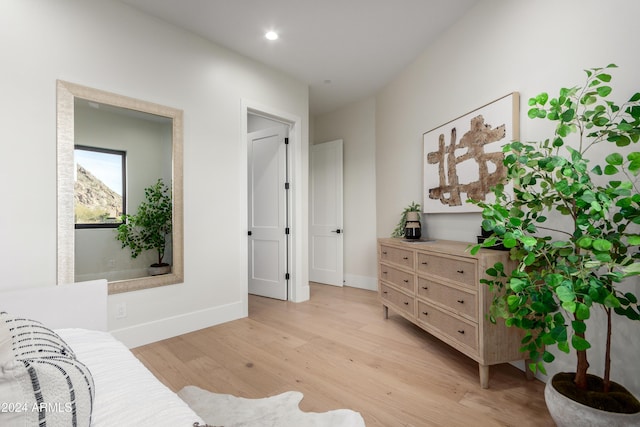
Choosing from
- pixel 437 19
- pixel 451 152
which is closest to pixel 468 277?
pixel 451 152

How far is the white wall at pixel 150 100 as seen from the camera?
2.03 metres

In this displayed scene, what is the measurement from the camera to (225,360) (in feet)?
7.61

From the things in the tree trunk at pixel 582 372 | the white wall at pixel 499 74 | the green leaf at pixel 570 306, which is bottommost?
the tree trunk at pixel 582 372

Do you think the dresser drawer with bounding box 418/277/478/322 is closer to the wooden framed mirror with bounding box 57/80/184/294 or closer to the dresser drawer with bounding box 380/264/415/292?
the dresser drawer with bounding box 380/264/415/292

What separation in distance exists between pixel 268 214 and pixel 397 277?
196 cm

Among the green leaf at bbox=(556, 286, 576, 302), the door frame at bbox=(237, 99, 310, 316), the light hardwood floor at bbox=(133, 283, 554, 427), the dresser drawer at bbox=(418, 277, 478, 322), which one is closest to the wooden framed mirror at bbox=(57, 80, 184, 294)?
the light hardwood floor at bbox=(133, 283, 554, 427)

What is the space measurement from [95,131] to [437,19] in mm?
Answer: 3000

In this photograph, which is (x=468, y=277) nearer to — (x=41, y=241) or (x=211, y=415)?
(x=211, y=415)

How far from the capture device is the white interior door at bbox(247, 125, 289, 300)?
156 inches

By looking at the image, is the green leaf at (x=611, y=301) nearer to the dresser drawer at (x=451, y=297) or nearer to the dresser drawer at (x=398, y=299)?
the dresser drawer at (x=451, y=297)

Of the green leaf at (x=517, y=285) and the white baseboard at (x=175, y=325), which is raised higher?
the green leaf at (x=517, y=285)

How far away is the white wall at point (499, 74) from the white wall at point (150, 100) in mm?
1253

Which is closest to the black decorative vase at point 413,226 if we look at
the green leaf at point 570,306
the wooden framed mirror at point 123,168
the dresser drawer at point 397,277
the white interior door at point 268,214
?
the dresser drawer at point 397,277

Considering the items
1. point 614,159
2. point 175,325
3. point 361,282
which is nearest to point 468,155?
point 614,159
